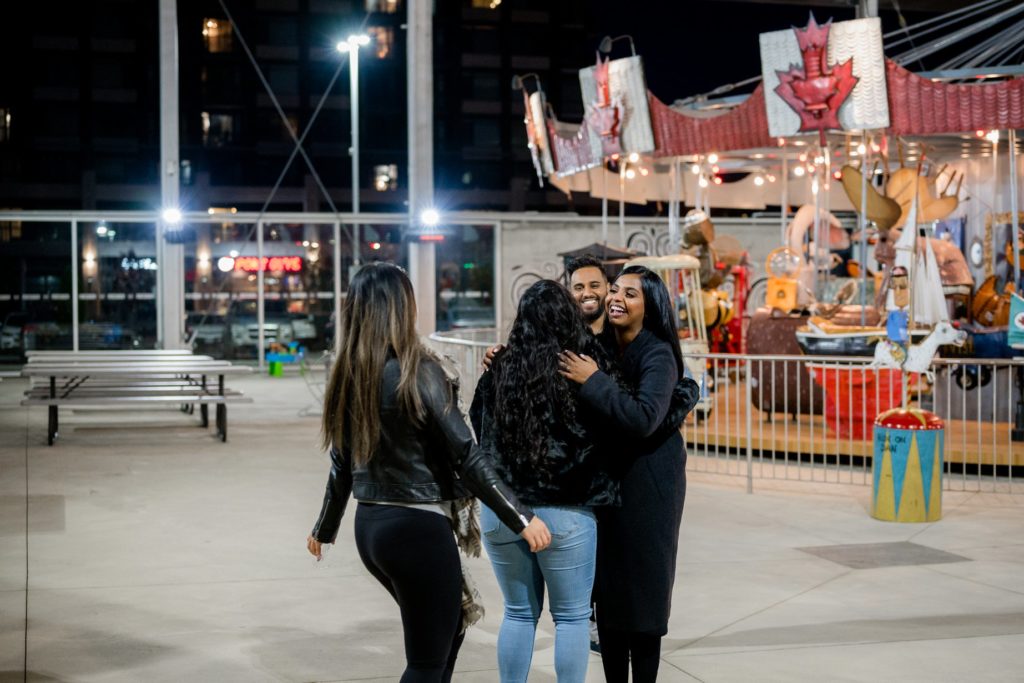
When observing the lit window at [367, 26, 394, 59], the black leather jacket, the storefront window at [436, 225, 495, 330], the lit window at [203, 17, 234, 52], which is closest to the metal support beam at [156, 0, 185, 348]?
the storefront window at [436, 225, 495, 330]

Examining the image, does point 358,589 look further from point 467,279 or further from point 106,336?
point 467,279

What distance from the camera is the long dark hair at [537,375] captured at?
4.11 meters

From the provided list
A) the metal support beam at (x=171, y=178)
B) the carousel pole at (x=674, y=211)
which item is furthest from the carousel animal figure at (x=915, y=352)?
the metal support beam at (x=171, y=178)

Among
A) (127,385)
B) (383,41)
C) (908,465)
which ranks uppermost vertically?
(383,41)

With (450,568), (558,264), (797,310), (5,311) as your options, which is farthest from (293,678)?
(5,311)

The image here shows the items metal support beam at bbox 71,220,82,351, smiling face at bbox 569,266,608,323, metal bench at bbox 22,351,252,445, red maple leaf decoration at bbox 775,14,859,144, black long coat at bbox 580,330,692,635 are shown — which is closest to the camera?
black long coat at bbox 580,330,692,635

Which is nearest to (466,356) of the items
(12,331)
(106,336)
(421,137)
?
(421,137)

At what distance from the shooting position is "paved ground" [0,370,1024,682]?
563 cm

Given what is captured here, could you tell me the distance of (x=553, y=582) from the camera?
13.8 ft

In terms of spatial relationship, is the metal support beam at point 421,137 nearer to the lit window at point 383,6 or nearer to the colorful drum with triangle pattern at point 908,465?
the colorful drum with triangle pattern at point 908,465

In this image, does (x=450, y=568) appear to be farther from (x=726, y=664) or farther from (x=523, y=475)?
(x=726, y=664)

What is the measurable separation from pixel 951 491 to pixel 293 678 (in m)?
6.89

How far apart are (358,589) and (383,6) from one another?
61.8 meters

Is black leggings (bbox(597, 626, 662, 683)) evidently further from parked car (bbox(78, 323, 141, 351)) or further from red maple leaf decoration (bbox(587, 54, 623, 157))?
parked car (bbox(78, 323, 141, 351))
